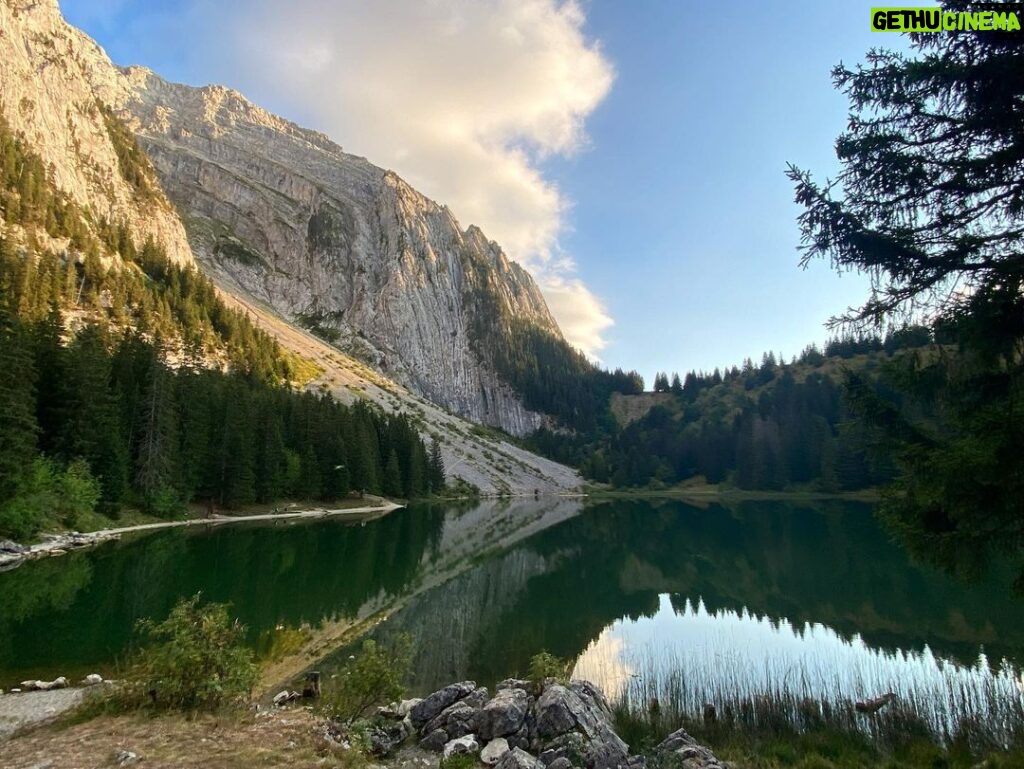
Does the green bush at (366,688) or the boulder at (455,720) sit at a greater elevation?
the green bush at (366,688)

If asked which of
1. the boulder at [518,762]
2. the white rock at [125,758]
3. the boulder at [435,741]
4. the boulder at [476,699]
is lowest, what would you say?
the boulder at [435,741]

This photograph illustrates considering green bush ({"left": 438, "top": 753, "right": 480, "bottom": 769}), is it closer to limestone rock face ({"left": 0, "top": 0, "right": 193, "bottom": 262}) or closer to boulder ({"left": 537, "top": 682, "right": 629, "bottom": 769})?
boulder ({"left": 537, "top": 682, "right": 629, "bottom": 769})

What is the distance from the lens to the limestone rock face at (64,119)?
322 feet

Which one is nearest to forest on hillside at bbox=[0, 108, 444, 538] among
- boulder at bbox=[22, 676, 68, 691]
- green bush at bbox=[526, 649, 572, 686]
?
boulder at bbox=[22, 676, 68, 691]

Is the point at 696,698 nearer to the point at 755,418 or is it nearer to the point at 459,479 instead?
the point at 459,479

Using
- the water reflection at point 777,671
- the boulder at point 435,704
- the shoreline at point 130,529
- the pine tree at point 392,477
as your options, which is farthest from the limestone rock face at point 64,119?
the boulder at point 435,704

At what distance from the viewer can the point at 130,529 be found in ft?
134

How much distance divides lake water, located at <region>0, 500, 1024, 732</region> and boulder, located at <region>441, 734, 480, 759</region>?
5.14m

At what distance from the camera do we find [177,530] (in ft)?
143

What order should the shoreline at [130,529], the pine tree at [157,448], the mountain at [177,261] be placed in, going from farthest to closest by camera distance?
the mountain at [177,261], the pine tree at [157,448], the shoreline at [130,529]

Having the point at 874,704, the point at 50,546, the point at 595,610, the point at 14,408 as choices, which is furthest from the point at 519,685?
the point at 14,408

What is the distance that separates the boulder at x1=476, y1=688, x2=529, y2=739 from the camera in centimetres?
1016

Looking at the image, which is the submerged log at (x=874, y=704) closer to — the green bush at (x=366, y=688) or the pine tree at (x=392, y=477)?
the green bush at (x=366, y=688)

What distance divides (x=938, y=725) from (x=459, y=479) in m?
96.3
